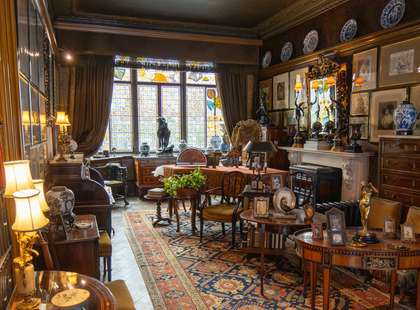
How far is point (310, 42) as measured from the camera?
22.1ft

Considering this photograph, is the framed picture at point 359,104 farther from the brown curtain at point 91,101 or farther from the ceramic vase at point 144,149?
the brown curtain at point 91,101

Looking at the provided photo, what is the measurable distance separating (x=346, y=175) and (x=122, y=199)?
4.83 meters

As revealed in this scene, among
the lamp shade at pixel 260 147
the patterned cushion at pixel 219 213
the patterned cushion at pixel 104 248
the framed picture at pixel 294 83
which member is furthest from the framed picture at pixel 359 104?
the patterned cushion at pixel 104 248

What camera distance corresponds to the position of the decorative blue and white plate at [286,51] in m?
7.38

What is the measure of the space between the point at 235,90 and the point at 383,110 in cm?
410

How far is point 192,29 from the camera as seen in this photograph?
8078 millimetres

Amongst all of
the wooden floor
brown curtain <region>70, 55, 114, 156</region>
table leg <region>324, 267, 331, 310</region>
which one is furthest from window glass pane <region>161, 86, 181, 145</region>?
table leg <region>324, 267, 331, 310</region>

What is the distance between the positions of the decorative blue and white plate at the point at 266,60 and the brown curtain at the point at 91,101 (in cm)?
351

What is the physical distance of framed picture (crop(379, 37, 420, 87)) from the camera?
4.61 meters

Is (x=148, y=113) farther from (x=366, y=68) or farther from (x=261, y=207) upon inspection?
(x=261, y=207)

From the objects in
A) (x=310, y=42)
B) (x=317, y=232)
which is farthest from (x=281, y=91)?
(x=317, y=232)

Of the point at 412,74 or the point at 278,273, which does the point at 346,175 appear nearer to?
the point at 412,74

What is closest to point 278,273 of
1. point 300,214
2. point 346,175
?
point 300,214

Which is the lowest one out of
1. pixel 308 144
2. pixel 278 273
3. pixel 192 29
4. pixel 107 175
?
pixel 278 273
